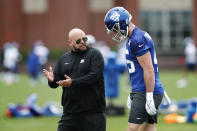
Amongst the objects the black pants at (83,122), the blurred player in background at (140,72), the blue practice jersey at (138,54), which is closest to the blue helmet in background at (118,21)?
the blurred player in background at (140,72)

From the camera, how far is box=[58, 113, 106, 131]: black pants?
7.34 meters

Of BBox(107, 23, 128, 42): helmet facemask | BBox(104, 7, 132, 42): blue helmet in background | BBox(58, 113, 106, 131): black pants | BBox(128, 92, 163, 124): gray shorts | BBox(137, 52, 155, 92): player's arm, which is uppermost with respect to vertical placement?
BBox(104, 7, 132, 42): blue helmet in background

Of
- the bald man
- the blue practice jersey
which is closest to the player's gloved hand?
the blue practice jersey

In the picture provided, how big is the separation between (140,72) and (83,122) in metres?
1.07

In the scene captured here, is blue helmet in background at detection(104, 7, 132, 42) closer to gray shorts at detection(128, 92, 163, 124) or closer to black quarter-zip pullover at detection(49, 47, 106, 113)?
black quarter-zip pullover at detection(49, 47, 106, 113)

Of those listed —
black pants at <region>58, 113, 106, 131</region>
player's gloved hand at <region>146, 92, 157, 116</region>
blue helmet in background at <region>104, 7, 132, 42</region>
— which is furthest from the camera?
black pants at <region>58, 113, 106, 131</region>

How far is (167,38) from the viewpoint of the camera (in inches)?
1847

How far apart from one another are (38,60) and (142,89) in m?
23.3

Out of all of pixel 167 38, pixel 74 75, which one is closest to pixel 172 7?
pixel 167 38

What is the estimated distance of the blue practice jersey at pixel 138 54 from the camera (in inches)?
273

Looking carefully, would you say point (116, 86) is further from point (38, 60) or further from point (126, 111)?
point (38, 60)

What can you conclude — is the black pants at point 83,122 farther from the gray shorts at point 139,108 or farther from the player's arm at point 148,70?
the player's arm at point 148,70

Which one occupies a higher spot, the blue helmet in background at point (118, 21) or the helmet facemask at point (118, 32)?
the blue helmet in background at point (118, 21)

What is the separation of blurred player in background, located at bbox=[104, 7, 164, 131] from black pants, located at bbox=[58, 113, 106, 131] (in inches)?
21.2
